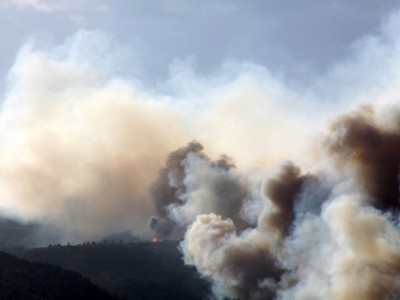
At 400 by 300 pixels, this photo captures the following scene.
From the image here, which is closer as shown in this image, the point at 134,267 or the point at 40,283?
the point at 40,283

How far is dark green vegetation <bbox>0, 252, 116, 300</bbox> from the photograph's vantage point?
10075 centimetres

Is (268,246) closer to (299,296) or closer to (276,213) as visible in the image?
(276,213)

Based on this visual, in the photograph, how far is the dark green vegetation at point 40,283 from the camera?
100750 mm

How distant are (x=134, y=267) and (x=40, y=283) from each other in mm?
36978

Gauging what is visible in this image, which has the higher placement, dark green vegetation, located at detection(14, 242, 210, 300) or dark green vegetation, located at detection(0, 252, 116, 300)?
dark green vegetation, located at detection(14, 242, 210, 300)

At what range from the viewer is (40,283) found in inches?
4254

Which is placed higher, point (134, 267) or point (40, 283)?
point (134, 267)

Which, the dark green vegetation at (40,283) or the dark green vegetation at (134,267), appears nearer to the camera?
the dark green vegetation at (40,283)

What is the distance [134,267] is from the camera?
142 metres

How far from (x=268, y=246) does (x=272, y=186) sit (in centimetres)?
1175

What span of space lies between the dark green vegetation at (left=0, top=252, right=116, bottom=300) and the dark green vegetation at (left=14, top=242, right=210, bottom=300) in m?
9.22

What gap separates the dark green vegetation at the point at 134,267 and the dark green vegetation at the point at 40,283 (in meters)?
9.22

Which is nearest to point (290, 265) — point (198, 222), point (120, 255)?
point (198, 222)

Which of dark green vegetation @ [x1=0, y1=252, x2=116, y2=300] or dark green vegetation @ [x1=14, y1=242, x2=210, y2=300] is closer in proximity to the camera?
dark green vegetation @ [x1=0, y1=252, x2=116, y2=300]
